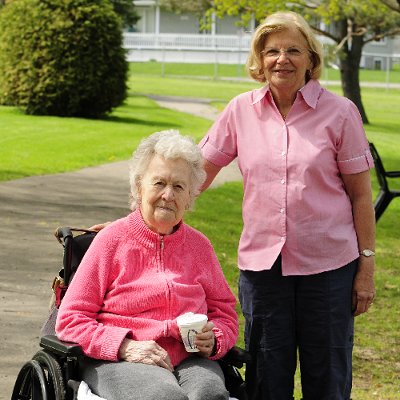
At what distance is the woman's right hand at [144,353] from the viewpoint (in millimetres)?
2709

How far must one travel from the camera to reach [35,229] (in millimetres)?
7430

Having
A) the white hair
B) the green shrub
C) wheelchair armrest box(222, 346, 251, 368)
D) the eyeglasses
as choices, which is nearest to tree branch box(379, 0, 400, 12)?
the eyeglasses

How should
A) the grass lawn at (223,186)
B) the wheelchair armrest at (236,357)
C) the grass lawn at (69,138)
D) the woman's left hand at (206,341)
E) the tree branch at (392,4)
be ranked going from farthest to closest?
the grass lawn at (69,138)
the tree branch at (392,4)
the grass lawn at (223,186)
the wheelchair armrest at (236,357)
the woman's left hand at (206,341)

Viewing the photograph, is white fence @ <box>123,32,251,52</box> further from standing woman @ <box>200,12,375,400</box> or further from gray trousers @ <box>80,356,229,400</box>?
gray trousers @ <box>80,356,229,400</box>

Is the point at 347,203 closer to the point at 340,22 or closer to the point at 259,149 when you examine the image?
the point at 259,149

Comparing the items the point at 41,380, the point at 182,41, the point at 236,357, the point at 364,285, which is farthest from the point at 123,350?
the point at 182,41

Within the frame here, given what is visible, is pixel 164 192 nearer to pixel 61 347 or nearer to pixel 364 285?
pixel 61 347

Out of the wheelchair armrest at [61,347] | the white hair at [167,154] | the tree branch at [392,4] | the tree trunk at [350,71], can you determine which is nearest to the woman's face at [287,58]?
the white hair at [167,154]

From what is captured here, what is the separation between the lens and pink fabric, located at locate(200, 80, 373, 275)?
298 cm

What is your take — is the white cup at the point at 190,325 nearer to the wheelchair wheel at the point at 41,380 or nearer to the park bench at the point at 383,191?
the wheelchair wheel at the point at 41,380

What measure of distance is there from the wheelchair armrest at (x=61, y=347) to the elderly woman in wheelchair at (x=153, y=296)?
5 cm

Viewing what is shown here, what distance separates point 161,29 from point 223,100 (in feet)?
97.6

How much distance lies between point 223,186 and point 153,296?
322 inches

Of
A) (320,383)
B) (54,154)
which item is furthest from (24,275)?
(54,154)
